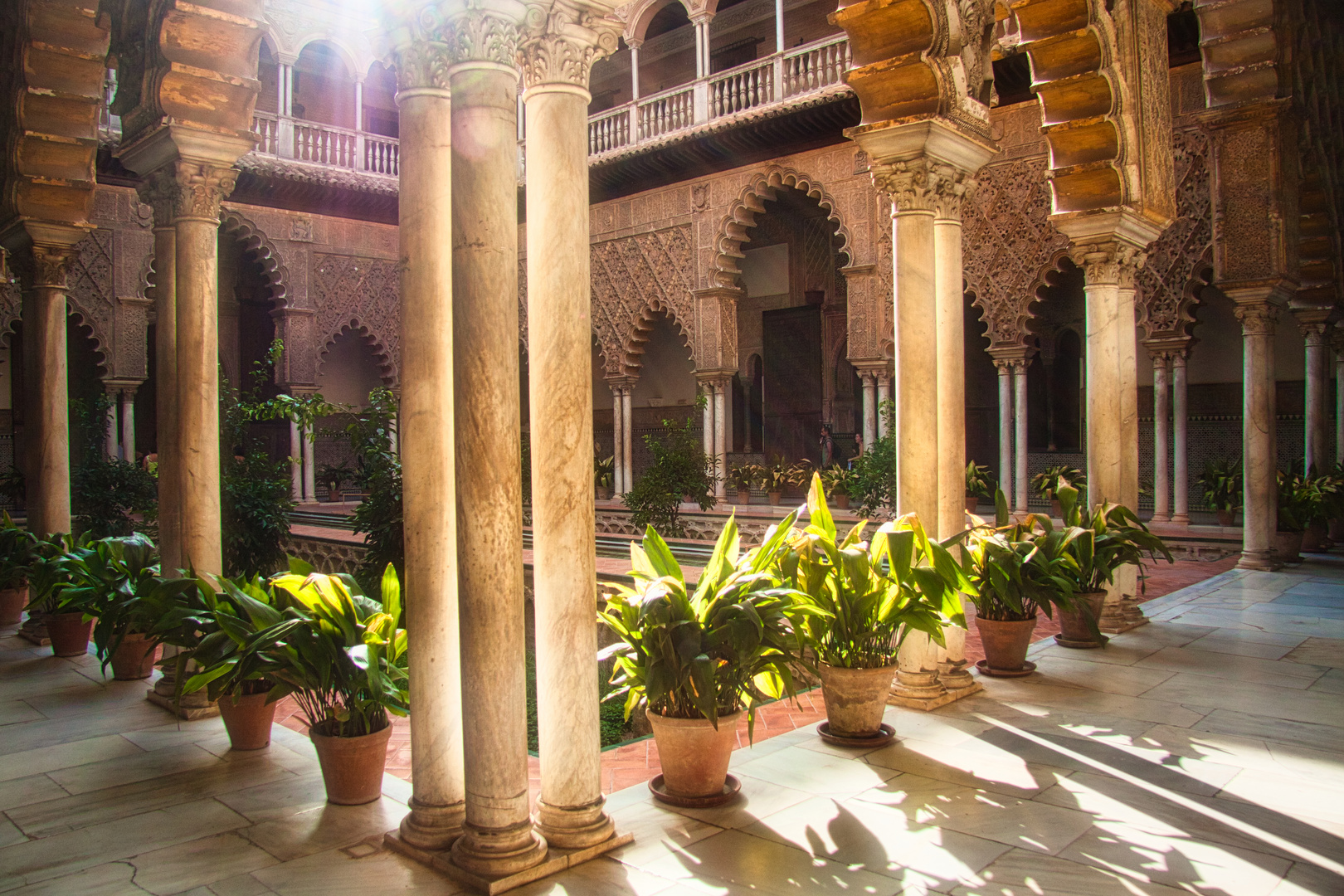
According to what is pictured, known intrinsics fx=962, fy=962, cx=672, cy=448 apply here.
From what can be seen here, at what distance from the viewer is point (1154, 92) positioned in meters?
7.31

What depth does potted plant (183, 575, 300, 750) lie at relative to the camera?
3582 millimetres

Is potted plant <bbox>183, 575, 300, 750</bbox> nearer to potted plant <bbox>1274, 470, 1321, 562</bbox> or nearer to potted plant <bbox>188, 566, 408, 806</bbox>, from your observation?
potted plant <bbox>188, 566, 408, 806</bbox>

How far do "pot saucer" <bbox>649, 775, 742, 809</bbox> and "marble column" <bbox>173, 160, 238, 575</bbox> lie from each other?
Result: 2885 millimetres

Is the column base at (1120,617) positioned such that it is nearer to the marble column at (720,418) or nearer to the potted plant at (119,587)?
the potted plant at (119,587)

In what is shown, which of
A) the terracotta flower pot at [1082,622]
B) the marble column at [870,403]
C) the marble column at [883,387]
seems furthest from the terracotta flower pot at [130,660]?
the marble column at [870,403]

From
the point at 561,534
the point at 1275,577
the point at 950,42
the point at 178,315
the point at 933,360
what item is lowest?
the point at 1275,577

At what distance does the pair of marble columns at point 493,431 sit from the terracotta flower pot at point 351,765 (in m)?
0.47

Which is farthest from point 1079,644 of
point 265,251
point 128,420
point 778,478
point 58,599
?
point 265,251

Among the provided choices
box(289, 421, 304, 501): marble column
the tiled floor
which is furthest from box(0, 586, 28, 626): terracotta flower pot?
box(289, 421, 304, 501): marble column

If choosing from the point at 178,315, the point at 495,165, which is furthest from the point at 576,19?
the point at 178,315

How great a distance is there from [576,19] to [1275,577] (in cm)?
874

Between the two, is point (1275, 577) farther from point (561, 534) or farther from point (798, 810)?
point (561, 534)

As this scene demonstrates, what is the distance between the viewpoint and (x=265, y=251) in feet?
55.9

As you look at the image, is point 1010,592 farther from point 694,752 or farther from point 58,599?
point 58,599
